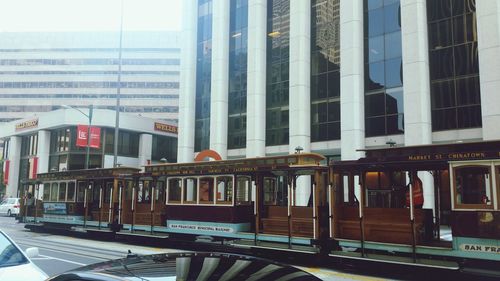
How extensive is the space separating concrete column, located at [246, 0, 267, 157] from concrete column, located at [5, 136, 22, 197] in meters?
33.0

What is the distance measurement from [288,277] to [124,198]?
61.4 ft

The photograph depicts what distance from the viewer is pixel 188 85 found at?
37781mm

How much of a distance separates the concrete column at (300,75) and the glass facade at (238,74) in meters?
4.93

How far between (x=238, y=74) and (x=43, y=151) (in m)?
24.3

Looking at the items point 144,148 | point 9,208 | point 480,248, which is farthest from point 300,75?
point 9,208

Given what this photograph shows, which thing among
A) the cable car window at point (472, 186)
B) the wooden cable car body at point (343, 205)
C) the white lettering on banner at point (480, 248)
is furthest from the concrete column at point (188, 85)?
the white lettering on banner at point (480, 248)

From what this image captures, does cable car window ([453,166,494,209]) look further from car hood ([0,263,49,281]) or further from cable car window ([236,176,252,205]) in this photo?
car hood ([0,263,49,281])

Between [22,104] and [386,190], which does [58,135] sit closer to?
[386,190]

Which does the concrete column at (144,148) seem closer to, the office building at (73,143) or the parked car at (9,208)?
the office building at (73,143)

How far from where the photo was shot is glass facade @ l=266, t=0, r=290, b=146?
31453mm

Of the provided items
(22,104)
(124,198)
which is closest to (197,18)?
(124,198)

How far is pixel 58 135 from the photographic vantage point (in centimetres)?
4638

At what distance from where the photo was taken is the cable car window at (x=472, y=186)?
1062 centimetres

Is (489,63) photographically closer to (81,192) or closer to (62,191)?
(81,192)
